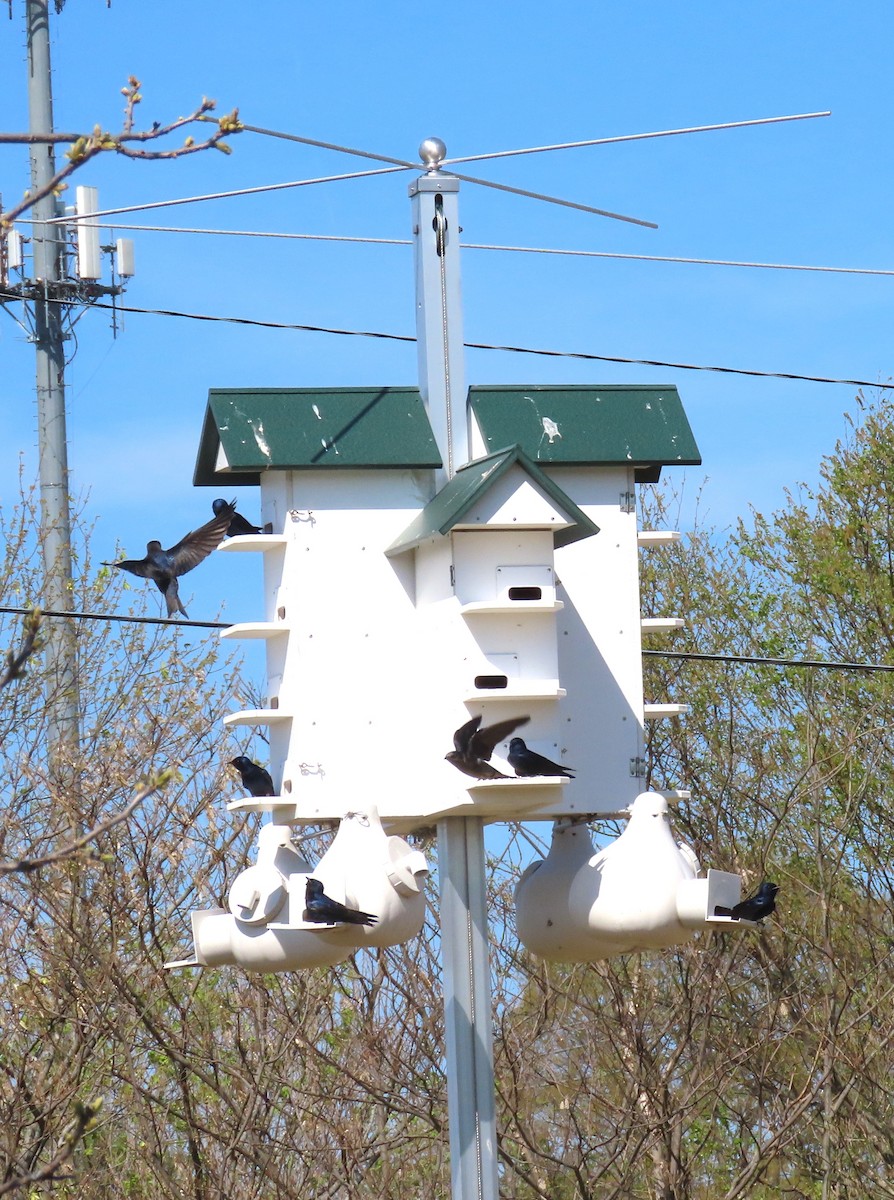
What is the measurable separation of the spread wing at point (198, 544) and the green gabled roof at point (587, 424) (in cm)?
77

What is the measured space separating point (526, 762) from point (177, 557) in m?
1.27

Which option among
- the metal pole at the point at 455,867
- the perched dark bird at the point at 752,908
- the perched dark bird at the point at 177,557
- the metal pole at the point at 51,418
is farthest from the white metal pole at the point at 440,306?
the metal pole at the point at 51,418

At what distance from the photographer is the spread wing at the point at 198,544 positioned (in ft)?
17.4

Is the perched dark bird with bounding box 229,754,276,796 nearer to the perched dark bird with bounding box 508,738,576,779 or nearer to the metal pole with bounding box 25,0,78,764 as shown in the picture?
the perched dark bird with bounding box 508,738,576,779

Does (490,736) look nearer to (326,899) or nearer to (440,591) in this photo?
(440,591)

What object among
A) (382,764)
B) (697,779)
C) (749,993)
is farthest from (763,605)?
(382,764)

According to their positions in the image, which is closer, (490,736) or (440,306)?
(490,736)

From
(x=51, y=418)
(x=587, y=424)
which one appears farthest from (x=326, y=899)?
(x=51, y=418)

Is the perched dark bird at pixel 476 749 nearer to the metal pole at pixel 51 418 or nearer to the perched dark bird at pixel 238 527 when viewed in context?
the perched dark bird at pixel 238 527

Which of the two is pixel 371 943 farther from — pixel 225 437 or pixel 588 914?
pixel 225 437

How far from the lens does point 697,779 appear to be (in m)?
10.9

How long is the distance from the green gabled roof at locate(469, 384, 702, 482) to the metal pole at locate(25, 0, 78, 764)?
6944 millimetres

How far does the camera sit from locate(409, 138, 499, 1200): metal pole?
486 centimetres

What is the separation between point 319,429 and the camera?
505cm
